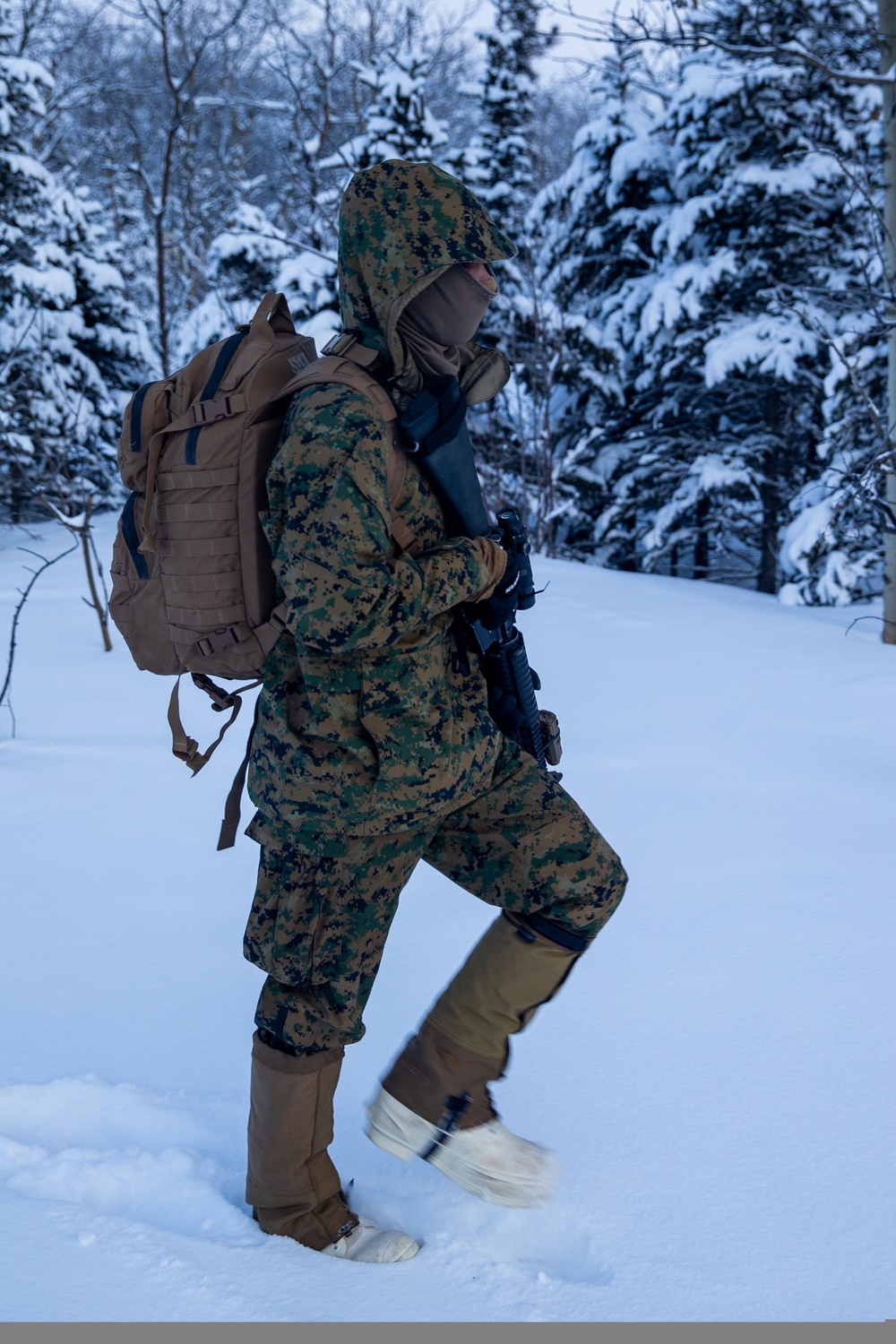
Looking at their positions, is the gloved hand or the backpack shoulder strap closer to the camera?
the backpack shoulder strap

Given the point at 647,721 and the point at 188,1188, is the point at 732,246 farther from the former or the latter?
the point at 188,1188

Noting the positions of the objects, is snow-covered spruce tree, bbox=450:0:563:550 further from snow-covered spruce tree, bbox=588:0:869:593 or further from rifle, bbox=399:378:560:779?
rifle, bbox=399:378:560:779

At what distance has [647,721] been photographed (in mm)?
4562

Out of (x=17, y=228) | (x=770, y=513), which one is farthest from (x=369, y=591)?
(x=17, y=228)

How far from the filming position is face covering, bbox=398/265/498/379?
1.64 metres

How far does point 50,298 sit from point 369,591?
13091mm

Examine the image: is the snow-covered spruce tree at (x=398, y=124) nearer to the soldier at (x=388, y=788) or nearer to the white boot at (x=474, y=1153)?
the soldier at (x=388, y=788)

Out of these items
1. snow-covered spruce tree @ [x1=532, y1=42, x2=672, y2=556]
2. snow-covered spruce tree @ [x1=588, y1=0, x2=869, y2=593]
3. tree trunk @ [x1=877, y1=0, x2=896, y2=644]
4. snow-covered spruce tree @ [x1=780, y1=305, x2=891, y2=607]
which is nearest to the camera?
tree trunk @ [x1=877, y1=0, x2=896, y2=644]

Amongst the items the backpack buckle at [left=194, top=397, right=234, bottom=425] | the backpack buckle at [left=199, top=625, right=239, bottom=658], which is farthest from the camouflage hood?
the backpack buckle at [left=199, top=625, right=239, bottom=658]

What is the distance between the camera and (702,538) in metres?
14.8

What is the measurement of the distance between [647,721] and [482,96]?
1320 cm

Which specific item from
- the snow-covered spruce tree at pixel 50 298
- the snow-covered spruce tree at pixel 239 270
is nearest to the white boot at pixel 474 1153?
the snow-covered spruce tree at pixel 50 298

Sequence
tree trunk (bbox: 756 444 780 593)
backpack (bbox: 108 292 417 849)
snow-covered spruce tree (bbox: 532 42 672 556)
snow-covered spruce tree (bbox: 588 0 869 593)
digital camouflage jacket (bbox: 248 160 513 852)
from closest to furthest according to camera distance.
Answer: digital camouflage jacket (bbox: 248 160 513 852)
backpack (bbox: 108 292 417 849)
snow-covered spruce tree (bbox: 588 0 869 593)
snow-covered spruce tree (bbox: 532 42 672 556)
tree trunk (bbox: 756 444 780 593)

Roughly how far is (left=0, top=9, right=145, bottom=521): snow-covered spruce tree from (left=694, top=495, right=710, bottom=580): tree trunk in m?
7.55
